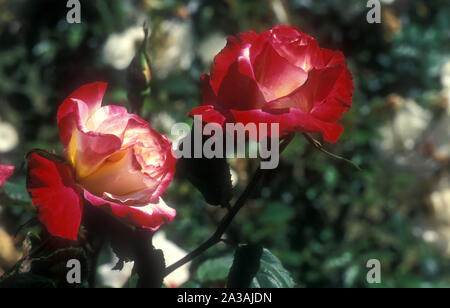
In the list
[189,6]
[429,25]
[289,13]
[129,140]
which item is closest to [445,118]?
[429,25]

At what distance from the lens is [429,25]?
4.33 feet

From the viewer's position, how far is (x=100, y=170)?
1.27ft

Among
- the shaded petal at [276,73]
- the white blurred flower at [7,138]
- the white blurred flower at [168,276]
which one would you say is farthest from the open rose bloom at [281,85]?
the white blurred flower at [7,138]

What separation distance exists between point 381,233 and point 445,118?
29cm

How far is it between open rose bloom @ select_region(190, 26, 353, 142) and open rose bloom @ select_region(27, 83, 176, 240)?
51 millimetres

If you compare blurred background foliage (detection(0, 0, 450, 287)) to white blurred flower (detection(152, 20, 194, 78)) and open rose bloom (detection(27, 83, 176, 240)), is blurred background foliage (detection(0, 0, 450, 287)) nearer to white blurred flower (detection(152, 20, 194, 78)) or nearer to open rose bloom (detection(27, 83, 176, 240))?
white blurred flower (detection(152, 20, 194, 78))

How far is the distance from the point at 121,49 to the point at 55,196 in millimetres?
822

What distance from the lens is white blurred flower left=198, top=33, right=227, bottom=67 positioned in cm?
116

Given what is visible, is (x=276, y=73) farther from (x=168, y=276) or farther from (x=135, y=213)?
(x=168, y=276)

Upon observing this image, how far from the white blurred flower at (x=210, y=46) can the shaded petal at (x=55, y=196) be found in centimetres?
82

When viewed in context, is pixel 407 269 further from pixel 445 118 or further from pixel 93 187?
pixel 93 187

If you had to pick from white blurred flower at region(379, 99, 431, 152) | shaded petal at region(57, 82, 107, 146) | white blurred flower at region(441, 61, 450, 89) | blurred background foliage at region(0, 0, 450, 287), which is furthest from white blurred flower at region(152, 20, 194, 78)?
shaded petal at region(57, 82, 107, 146)

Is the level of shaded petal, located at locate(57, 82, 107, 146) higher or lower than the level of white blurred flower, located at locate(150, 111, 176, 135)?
lower

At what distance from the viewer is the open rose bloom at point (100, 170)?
37cm
